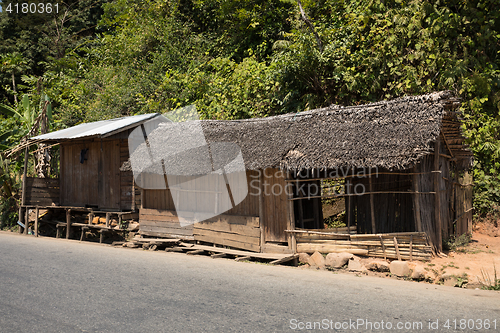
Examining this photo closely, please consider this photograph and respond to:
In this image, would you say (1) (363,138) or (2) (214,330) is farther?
(1) (363,138)

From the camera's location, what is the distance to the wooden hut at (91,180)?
13383mm

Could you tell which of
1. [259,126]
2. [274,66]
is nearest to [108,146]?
[259,126]

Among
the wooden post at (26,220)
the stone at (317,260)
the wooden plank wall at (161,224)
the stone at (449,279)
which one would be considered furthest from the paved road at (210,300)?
the wooden post at (26,220)

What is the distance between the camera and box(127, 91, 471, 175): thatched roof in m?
8.62

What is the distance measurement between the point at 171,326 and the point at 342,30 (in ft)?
44.7

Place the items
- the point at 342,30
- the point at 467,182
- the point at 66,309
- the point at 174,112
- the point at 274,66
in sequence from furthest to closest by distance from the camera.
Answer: the point at 174,112 → the point at 274,66 → the point at 342,30 → the point at 467,182 → the point at 66,309

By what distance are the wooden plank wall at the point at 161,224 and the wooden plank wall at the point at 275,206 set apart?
274 cm

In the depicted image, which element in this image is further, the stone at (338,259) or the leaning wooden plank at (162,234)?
the leaning wooden plank at (162,234)

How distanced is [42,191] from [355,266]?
11.7 m

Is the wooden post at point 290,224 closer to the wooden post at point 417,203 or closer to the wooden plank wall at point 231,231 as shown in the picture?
the wooden plank wall at point 231,231

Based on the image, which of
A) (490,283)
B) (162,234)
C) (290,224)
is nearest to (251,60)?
(162,234)

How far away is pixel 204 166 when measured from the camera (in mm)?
10789

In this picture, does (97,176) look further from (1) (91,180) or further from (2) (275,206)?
(2) (275,206)

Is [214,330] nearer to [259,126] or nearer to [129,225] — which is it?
[259,126]
